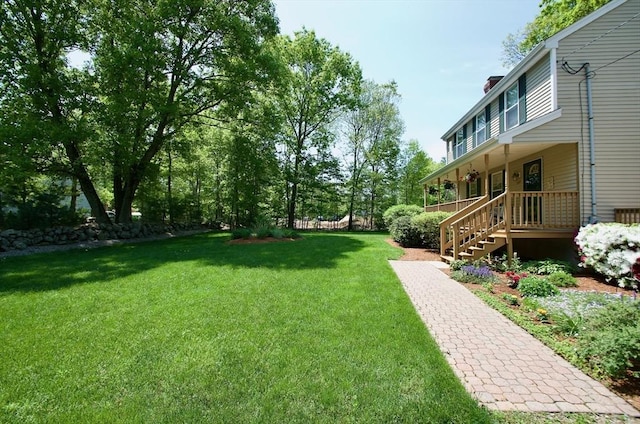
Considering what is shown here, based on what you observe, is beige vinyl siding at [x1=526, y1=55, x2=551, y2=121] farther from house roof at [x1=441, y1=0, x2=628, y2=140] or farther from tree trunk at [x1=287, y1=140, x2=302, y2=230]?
tree trunk at [x1=287, y1=140, x2=302, y2=230]

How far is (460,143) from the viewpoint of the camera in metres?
17.2

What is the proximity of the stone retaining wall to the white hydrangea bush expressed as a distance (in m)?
16.8

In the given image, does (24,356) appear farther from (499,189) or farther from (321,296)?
(499,189)

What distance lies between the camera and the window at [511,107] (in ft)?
36.2

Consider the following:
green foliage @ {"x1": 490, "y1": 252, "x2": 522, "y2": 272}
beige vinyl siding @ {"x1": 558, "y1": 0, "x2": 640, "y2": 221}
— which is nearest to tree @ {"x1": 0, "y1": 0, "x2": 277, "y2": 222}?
beige vinyl siding @ {"x1": 558, "y1": 0, "x2": 640, "y2": 221}

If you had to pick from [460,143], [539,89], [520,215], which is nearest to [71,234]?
[520,215]

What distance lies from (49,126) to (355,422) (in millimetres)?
14473

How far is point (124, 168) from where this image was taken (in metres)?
13.8

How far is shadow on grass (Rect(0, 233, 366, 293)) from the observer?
240 inches

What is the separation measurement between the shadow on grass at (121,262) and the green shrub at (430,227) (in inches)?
115

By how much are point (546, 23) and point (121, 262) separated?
Answer: 23651mm

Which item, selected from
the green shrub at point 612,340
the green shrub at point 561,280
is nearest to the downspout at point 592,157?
the green shrub at point 561,280

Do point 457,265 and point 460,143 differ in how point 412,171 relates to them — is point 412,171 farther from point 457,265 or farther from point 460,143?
point 457,265

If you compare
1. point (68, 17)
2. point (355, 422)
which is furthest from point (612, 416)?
point (68, 17)
